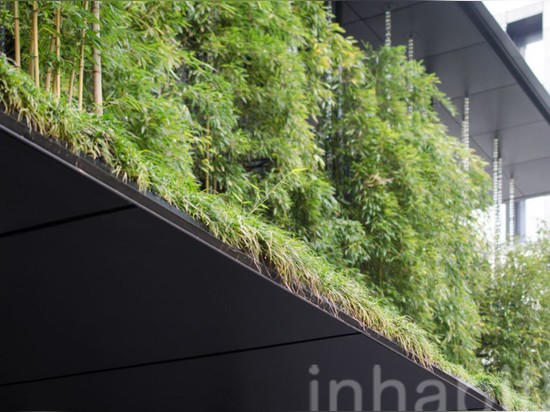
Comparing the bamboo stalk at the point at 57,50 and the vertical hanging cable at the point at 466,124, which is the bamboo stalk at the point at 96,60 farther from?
the vertical hanging cable at the point at 466,124

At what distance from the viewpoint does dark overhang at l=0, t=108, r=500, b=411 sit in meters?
2.12

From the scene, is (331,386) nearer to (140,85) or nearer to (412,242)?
(140,85)

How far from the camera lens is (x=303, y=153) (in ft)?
18.6

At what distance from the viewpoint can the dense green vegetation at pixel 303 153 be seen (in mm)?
2764

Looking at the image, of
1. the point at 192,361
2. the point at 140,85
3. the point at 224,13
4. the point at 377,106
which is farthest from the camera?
the point at 377,106

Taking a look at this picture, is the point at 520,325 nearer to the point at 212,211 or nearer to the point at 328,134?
the point at 328,134

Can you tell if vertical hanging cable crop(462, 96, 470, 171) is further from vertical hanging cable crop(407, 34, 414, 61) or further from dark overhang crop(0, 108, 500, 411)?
dark overhang crop(0, 108, 500, 411)

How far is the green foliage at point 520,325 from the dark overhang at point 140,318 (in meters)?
5.05

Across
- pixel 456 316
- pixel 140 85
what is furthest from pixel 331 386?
pixel 456 316

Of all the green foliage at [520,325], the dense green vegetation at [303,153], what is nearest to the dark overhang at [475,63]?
the dense green vegetation at [303,153]

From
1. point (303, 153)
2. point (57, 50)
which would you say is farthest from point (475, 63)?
point (57, 50)

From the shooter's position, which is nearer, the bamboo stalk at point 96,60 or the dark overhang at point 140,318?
the dark overhang at point 140,318

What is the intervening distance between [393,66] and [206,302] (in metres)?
5.02

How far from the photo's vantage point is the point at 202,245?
232 cm
